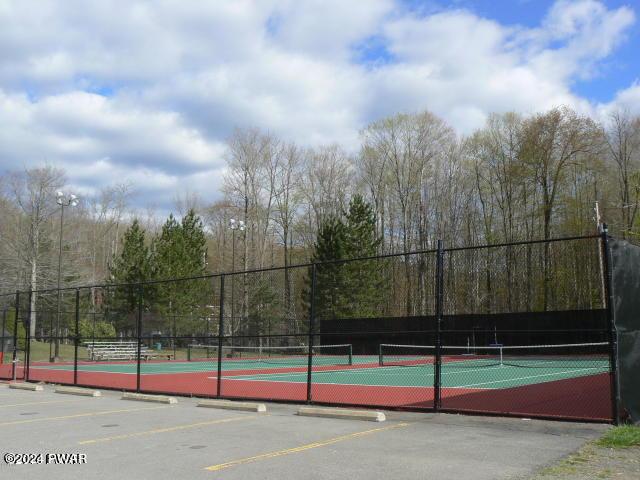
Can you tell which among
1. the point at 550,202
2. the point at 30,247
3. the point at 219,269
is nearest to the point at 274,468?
the point at 550,202

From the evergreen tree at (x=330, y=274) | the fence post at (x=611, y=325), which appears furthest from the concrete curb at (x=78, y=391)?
the evergreen tree at (x=330, y=274)

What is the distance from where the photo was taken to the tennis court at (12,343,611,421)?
12.3m

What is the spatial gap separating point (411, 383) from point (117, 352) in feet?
64.4

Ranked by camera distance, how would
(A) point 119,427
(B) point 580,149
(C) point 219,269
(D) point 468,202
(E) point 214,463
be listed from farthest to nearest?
(C) point 219,269 → (D) point 468,202 → (B) point 580,149 → (A) point 119,427 → (E) point 214,463

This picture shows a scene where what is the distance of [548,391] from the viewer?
50.3 ft

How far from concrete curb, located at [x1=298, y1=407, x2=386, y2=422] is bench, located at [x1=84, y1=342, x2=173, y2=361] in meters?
21.6

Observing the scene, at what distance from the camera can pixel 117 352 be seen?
3250cm

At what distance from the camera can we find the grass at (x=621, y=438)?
7.31 metres

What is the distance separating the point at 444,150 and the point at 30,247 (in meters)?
34.3

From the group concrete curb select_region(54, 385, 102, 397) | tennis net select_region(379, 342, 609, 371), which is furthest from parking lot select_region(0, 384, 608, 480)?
tennis net select_region(379, 342, 609, 371)

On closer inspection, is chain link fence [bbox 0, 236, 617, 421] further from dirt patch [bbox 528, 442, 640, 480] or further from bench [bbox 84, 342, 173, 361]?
dirt patch [bbox 528, 442, 640, 480]

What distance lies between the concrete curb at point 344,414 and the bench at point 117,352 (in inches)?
852

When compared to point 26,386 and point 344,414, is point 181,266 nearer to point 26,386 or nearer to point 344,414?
point 26,386

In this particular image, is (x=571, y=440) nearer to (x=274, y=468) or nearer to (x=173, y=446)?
(x=274, y=468)
